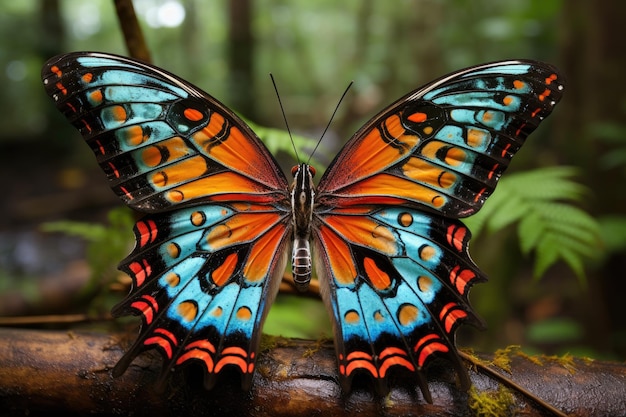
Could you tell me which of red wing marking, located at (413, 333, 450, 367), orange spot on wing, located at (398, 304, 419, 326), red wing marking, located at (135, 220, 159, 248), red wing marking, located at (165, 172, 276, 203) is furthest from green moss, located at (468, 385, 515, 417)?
red wing marking, located at (135, 220, 159, 248)

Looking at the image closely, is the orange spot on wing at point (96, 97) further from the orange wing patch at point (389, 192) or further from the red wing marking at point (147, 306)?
the orange wing patch at point (389, 192)

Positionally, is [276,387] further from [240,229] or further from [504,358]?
[504,358]

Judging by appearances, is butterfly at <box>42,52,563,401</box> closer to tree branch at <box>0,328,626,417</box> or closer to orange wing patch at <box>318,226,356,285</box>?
orange wing patch at <box>318,226,356,285</box>

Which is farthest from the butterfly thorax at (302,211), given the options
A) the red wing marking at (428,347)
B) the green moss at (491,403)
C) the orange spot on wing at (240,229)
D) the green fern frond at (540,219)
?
the green fern frond at (540,219)

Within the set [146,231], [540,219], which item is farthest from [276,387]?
[540,219]

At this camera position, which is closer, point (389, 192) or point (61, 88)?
point (61, 88)
